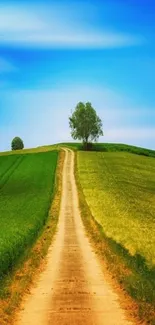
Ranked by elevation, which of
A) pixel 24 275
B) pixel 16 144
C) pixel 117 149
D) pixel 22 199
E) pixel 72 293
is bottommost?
pixel 22 199

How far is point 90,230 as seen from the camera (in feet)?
129

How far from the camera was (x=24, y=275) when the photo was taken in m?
23.6

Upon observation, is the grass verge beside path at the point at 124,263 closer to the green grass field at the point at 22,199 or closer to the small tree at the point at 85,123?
the green grass field at the point at 22,199

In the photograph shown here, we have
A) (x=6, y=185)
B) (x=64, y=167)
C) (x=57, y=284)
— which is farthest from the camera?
(x=64, y=167)

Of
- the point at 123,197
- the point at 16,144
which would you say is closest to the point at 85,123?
the point at 16,144

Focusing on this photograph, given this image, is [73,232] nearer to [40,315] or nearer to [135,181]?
[40,315]

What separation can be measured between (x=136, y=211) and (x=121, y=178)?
103ft

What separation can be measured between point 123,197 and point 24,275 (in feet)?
115

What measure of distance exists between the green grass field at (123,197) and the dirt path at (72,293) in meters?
3.21

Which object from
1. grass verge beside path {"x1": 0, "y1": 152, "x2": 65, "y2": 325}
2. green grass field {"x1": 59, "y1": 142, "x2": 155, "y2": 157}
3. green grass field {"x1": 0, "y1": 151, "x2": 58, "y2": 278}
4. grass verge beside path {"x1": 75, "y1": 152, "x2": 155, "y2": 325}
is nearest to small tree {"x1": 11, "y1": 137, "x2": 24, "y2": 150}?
green grass field {"x1": 59, "y1": 142, "x2": 155, "y2": 157}

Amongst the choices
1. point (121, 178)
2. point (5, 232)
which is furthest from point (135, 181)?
point (5, 232)

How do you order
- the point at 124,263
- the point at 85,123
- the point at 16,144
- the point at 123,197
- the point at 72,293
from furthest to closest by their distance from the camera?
1. the point at 16,144
2. the point at 85,123
3. the point at 123,197
4. the point at 124,263
5. the point at 72,293

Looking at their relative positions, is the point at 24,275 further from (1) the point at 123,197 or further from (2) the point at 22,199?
(1) the point at 123,197

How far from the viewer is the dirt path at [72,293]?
16453 millimetres
